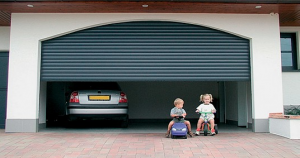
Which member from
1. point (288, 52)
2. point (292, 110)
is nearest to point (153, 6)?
point (288, 52)

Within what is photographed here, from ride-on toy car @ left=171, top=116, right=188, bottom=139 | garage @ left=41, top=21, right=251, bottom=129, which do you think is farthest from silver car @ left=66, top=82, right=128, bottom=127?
ride-on toy car @ left=171, top=116, right=188, bottom=139

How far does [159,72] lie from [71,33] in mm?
2646

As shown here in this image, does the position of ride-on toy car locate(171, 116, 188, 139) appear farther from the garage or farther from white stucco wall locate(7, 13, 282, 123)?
white stucco wall locate(7, 13, 282, 123)

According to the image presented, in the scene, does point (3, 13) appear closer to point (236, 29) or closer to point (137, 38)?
point (137, 38)

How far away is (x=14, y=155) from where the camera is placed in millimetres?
5562

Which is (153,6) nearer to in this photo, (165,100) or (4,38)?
(4,38)

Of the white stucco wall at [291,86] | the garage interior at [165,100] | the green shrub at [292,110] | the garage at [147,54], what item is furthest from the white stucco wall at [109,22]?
the garage interior at [165,100]

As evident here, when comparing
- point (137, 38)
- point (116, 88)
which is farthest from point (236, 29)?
point (116, 88)

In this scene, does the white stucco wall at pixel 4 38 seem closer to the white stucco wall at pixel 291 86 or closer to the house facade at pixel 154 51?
the house facade at pixel 154 51

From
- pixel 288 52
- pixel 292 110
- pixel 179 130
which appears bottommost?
pixel 179 130

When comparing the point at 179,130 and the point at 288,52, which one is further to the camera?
the point at 288,52

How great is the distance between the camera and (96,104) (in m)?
8.35

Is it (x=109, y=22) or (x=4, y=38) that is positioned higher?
(x=109, y=22)

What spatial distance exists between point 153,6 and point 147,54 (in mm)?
1357
